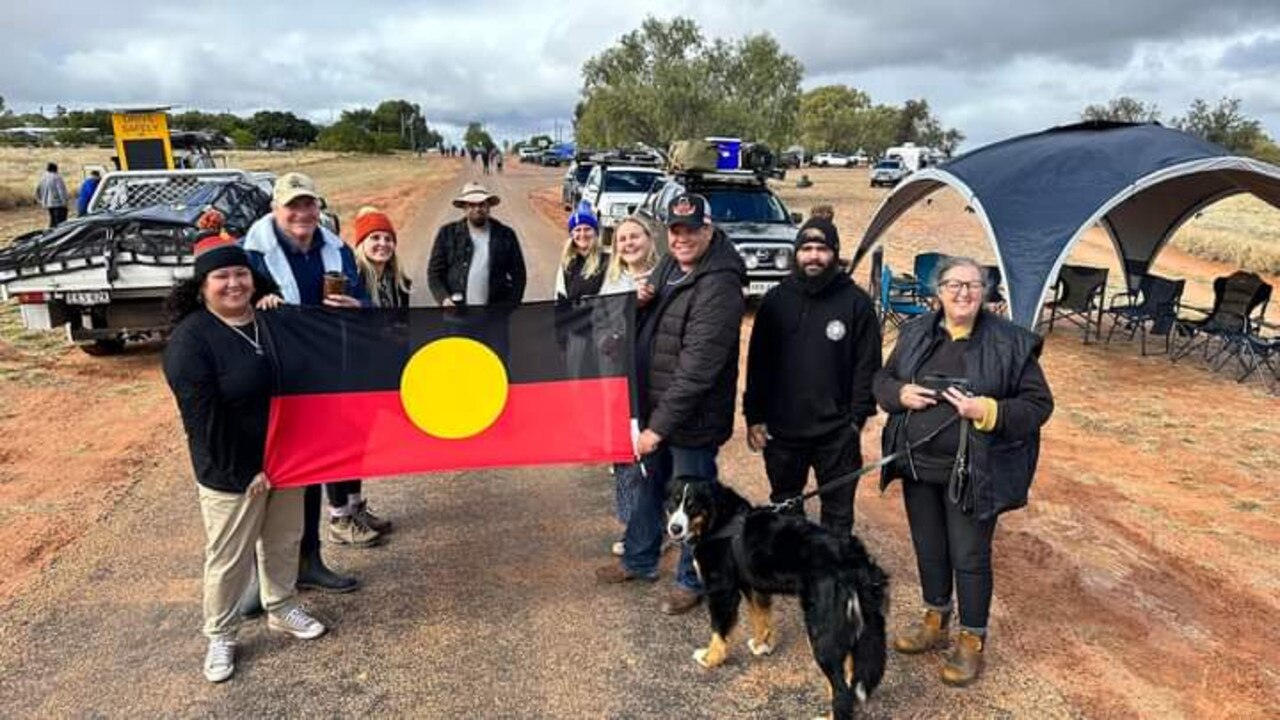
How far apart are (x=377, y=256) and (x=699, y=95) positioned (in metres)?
32.4

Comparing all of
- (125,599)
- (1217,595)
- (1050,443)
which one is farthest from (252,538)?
(1050,443)

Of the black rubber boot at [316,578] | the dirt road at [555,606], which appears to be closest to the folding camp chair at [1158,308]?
the dirt road at [555,606]

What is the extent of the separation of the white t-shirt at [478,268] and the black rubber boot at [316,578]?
80.9 inches

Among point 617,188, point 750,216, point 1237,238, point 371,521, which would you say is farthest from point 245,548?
point 1237,238

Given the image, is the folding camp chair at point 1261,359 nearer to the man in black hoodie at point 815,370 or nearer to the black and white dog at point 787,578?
the man in black hoodie at point 815,370

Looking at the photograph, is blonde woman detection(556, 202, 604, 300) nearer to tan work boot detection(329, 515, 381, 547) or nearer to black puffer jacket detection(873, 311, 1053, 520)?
tan work boot detection(329, 515, 381, 547)

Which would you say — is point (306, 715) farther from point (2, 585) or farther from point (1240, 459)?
point (1240, 459)

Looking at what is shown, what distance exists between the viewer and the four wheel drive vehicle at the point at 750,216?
11.9 meters

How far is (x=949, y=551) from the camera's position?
3656 mm

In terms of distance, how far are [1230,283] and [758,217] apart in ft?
21.3

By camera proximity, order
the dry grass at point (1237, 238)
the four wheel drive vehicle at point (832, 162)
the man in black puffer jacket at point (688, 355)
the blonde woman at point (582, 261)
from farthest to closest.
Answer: the four wheel drive vehicle at point (832, 162) < the dry grass at point (1237, 238) < the blonde woman at point (582, 261) < the man in black puffer jacket at point (688, 355)

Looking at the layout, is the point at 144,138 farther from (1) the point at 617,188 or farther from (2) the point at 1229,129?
(2) the point at 1229,129

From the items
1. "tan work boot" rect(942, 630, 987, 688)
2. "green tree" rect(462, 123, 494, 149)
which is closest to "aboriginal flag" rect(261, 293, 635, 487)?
"tan work boot" rect(942, 630, 987, 688)

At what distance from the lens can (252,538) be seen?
3.67m
